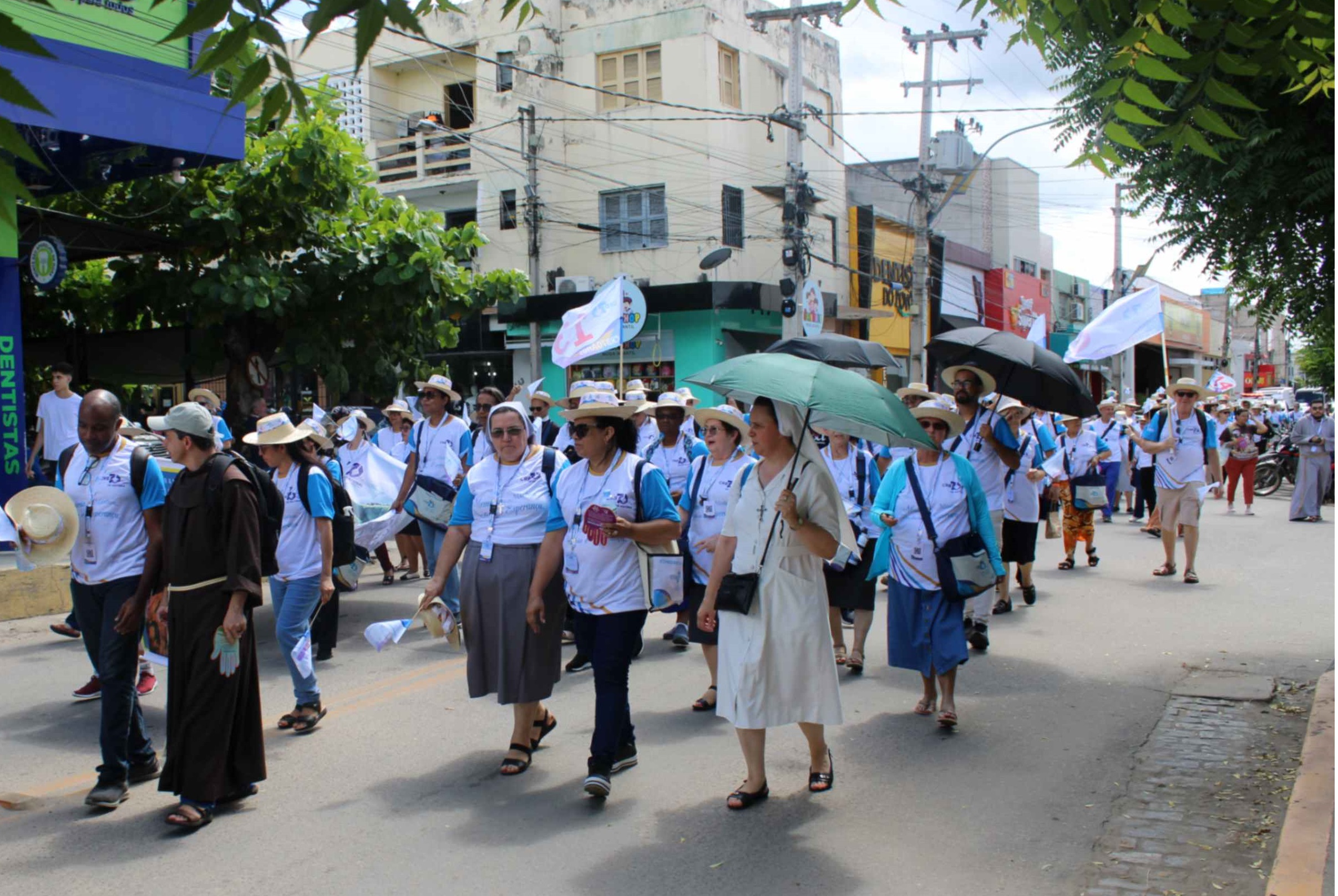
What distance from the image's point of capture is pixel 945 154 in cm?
3778

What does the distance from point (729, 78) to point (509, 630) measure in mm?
25550

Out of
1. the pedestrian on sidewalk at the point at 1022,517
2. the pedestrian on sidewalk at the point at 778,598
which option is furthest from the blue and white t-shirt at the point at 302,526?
the pedestrian on sidewalk at the point at 1022,517

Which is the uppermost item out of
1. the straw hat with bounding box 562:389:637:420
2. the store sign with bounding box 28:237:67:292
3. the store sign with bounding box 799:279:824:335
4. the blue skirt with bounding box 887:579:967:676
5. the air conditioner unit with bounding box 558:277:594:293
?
the air conditioner unit with bounding box 558:277:594:293

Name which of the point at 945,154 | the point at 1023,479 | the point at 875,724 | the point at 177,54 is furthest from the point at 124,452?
the point at 945,154

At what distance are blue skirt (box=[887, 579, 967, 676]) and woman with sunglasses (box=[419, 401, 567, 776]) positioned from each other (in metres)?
2.03

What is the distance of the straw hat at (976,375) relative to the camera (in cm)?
845

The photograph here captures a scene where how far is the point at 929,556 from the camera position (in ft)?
21.5

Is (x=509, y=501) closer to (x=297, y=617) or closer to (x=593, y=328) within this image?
(x=297, y=617)

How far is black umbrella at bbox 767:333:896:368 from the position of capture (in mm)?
9430

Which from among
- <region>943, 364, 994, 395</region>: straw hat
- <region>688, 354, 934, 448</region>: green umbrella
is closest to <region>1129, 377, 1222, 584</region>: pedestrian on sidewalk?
<region>943, 364, 994, 395</region>: straw hat

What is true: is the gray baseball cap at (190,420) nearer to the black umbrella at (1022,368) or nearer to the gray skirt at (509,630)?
the gray skirt at (509,630)

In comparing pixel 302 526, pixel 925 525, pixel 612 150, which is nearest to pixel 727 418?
pixel 925 525

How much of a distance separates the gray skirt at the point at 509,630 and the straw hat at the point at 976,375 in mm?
4039

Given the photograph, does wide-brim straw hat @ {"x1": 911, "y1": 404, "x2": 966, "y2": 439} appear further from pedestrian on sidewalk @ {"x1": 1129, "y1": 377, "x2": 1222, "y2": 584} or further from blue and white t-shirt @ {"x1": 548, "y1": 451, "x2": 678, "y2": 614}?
pedestrian on sidewalk @ {"x1": 1129, "y1": 377, "x2": 1222, "y2": 584}
